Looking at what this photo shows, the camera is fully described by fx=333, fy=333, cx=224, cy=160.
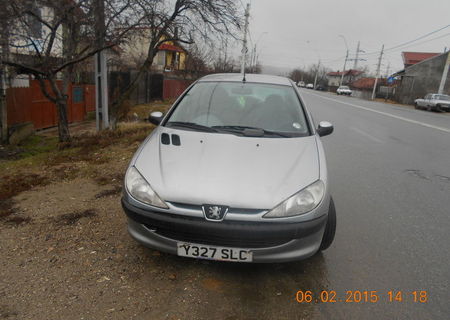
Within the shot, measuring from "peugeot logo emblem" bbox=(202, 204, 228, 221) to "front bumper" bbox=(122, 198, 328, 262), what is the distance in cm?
4

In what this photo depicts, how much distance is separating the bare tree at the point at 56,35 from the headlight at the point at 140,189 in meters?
5.33

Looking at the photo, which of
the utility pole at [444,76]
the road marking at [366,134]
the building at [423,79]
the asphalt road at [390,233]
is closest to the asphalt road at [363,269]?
the asphalt road at [390,233]

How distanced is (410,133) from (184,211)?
1075cm

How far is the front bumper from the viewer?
235 centimetres

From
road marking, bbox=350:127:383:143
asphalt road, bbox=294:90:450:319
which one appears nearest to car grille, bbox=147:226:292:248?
asphalt road, bbox=294:90:450:319

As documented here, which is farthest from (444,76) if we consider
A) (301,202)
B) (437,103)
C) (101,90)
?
(301,202)

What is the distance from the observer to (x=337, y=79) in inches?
4387

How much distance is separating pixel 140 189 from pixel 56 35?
22.3 ft

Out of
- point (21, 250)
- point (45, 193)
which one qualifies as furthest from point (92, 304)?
point (45, 193)

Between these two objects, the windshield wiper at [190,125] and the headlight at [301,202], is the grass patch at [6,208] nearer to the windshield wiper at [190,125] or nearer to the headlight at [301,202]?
the windshield wiper at [190,125]

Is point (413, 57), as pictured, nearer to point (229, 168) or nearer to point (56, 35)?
point (56, 35)

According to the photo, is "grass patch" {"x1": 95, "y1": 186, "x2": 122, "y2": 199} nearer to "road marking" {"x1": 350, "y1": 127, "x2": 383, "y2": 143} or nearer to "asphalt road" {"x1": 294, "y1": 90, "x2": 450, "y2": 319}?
"asphalt road" {"x1": 294, "y1": 90, "x2": 450, "y2": 319}

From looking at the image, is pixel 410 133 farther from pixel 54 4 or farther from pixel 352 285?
pixel 54 4

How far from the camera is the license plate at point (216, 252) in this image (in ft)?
8.00
